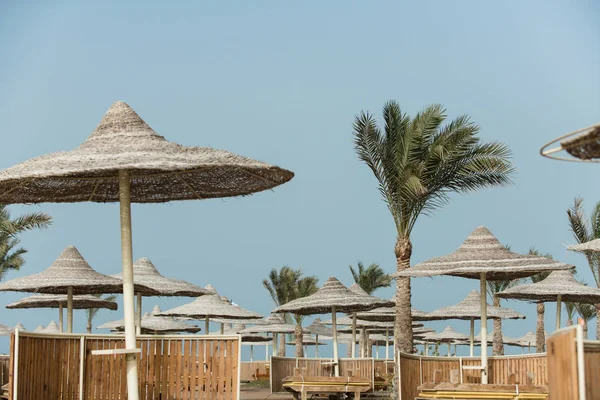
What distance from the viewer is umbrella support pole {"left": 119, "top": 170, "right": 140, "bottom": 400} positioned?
11.9 metres

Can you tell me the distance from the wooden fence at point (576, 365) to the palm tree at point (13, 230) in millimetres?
26376

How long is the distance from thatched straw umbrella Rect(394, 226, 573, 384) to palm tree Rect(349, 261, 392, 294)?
1240 inches

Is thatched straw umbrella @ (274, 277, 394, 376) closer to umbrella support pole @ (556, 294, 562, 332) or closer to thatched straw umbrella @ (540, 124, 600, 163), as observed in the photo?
umbrella support pole @ (556, 294, 562, 332)

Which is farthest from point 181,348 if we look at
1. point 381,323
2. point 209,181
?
point 381,323

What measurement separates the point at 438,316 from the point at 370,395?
153 inches

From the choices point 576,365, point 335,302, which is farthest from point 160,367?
point 335,302

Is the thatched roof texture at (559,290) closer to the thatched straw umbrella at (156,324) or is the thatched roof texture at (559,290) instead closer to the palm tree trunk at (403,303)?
the palm tree trunk at (403,303)

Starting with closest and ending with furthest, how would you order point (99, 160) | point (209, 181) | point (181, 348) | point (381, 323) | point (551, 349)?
point (551, 349) → point (99, 160) → point (181, 348) → point (209, 181) → point (381, 323)

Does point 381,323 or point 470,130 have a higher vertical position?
point 470,130

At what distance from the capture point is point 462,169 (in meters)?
27.2

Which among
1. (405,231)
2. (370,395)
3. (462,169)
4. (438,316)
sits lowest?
(370,395)

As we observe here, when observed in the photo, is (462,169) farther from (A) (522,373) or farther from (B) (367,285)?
(B) (367,285)

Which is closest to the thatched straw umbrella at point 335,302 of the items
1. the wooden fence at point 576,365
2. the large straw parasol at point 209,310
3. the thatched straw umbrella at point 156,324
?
the large straw parasol at point 209,310

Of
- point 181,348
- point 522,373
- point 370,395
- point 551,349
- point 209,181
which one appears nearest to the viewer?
point 551,349
